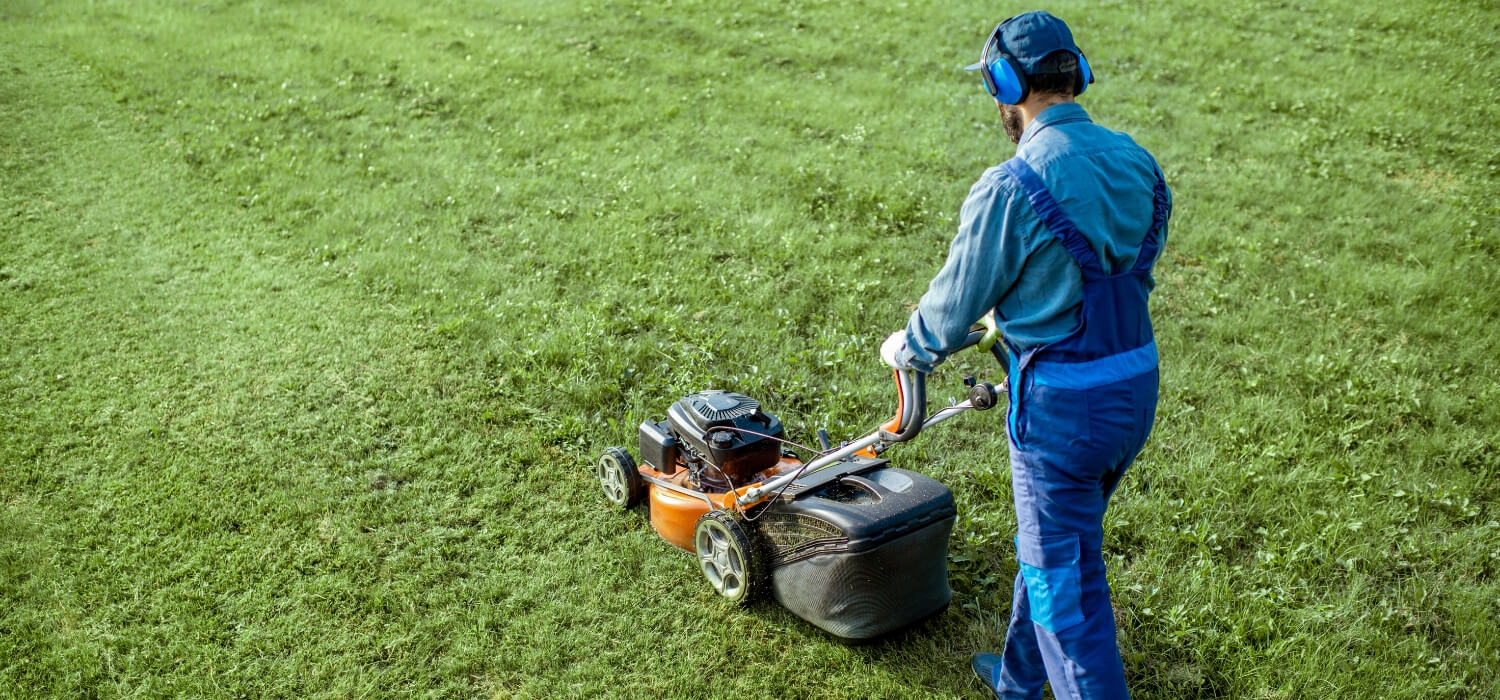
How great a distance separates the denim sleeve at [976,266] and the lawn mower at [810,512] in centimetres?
17

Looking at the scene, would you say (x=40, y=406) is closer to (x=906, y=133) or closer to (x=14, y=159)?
(x=14, y=159)

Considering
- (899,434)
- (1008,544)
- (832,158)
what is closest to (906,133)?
(832,158)

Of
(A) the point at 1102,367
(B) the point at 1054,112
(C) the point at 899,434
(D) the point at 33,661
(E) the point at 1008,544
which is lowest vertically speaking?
(E) the point at 1008,544

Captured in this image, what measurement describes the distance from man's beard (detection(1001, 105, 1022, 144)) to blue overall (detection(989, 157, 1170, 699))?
29cm

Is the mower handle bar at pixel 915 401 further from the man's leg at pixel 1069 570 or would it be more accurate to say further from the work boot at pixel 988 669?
the work boot at pixel 988 669

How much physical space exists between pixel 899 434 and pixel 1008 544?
4.54ft

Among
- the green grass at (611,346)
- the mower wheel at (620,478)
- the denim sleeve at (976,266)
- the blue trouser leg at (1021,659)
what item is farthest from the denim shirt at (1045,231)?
the mower wheel at (620,478)

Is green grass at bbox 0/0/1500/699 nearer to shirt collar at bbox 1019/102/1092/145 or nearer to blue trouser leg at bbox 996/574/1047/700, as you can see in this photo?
blue trouser leg at bbox 996/574/1047/700

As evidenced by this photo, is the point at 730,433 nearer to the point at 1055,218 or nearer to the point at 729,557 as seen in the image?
the point at 729,557

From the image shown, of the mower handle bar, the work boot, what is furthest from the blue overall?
the work boot

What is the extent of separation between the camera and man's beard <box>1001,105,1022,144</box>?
283cm

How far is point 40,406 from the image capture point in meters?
4.87

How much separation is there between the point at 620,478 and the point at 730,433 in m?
0.75

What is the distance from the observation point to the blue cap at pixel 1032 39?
2660mm
